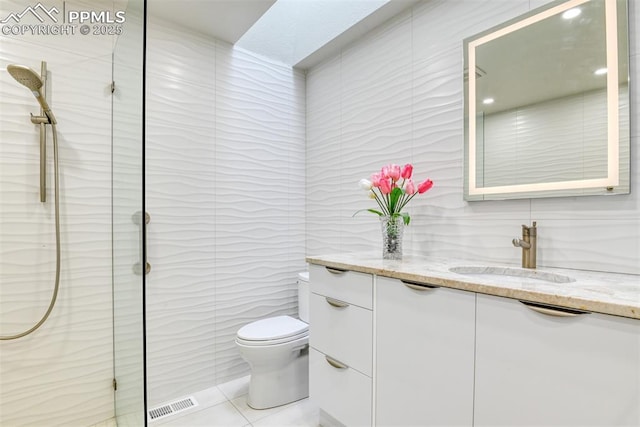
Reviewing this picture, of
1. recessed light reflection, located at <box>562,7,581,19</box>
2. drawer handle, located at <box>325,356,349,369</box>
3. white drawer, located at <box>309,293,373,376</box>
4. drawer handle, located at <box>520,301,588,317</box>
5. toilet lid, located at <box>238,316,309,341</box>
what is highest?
recessed light reflection, located at <box>562,7,581,19</box>

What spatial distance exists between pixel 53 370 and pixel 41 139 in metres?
1.16

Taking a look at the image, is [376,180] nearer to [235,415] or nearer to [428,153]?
[428,153]

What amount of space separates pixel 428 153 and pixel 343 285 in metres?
0.85

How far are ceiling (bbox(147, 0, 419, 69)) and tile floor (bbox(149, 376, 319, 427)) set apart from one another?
232cm

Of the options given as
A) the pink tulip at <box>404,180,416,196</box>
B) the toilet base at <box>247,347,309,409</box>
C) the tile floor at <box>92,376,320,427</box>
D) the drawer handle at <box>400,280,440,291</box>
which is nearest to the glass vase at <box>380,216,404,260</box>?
the pink tulip at <box>404,180,416,196</box>

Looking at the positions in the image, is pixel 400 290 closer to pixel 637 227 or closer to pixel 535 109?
pixel 637 227

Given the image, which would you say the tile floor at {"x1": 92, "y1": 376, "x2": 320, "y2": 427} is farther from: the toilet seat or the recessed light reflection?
the recessed light reflection

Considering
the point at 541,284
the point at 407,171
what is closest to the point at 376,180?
the point at 407,171

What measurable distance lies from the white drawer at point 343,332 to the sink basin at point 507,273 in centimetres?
45

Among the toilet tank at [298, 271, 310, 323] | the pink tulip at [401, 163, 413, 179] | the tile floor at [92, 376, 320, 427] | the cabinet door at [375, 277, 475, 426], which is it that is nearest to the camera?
the cabinet door at [375, 277, 475, 426]

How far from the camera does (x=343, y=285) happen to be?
149cm

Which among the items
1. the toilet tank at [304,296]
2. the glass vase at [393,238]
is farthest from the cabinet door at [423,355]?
the toilet tank at [304,296]

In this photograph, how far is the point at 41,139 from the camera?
155 centimetres

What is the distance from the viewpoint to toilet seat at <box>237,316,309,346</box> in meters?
1.78
